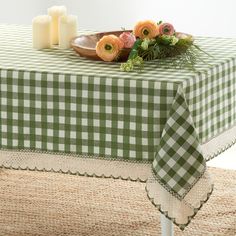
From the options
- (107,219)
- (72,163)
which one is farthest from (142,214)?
(72,163)

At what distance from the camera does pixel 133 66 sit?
325 cm

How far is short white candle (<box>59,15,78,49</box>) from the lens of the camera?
369 centimetres

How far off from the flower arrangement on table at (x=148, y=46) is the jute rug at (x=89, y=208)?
787 mm

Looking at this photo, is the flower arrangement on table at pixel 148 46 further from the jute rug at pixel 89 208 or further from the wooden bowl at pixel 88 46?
the jute rug at pixel 89 208

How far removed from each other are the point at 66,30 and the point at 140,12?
2394 mm

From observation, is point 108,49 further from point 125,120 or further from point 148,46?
point 125,120

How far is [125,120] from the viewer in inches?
122

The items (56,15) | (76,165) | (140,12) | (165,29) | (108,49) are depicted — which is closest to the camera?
(76,165)

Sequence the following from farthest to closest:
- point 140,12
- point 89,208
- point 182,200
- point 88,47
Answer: point 140,12 < point 89,208 < point 88,47 < point 182,200

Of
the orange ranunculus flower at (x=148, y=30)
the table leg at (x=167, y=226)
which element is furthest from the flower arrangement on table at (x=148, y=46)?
the table leg at (x=167, y=226)

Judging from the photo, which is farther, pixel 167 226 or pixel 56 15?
pixel 56 15

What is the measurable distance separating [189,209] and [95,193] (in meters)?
1.20

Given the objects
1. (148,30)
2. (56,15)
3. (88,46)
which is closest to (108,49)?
(148,30)

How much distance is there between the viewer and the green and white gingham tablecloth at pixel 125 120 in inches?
119
